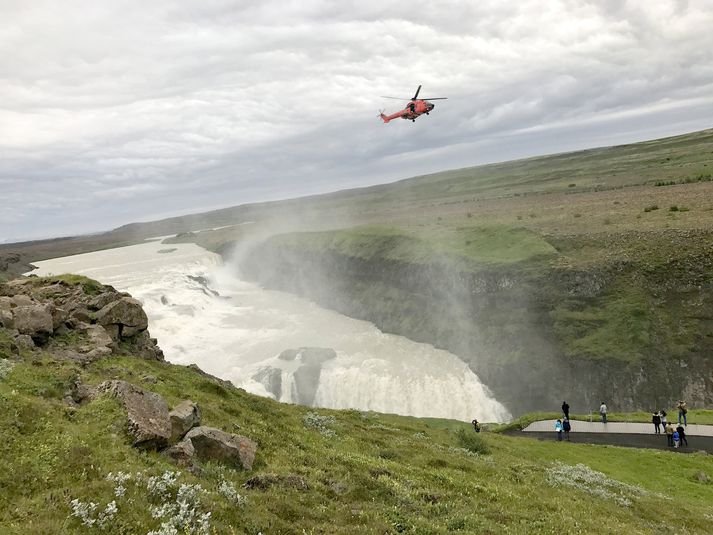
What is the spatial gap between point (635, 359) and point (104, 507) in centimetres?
5506

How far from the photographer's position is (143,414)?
13.9 m

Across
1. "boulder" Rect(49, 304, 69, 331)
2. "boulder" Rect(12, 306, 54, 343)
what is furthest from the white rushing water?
"boulder" Rect(12, 306, 54, 343)

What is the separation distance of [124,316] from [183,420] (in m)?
13.6

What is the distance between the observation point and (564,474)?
24.4m

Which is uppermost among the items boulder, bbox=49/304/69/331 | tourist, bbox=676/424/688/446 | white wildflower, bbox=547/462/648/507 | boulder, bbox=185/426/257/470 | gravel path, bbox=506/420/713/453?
boulder, bbox=49/304/69/331

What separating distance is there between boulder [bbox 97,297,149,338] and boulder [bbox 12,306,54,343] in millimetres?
3780

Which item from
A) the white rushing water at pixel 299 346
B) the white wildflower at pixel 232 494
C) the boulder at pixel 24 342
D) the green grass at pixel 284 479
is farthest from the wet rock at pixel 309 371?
the white wildflower at pixel 232 494

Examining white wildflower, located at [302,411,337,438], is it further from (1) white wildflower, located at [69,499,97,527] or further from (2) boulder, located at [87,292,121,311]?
(1) white wildflower, located at [69,499,97,527]

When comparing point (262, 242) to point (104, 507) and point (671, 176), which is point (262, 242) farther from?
point (104, 507)

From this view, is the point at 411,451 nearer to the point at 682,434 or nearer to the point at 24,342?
the point at 24,342

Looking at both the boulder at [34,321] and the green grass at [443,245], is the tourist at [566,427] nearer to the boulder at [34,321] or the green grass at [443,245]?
the green grass at [443,245]

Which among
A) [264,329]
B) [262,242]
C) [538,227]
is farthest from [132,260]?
[538,227]

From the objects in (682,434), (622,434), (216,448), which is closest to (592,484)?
(682,434)

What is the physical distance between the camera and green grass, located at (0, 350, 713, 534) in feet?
33.3
